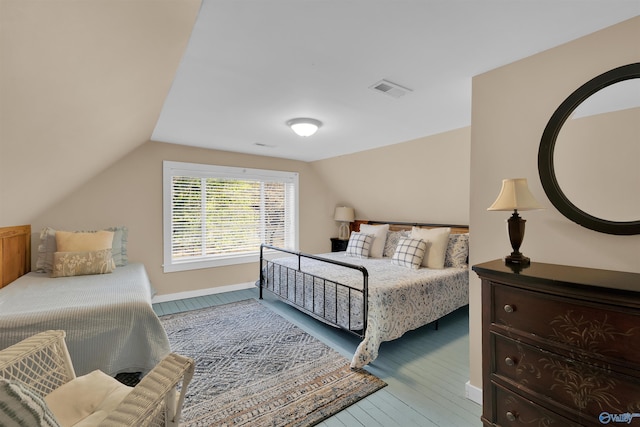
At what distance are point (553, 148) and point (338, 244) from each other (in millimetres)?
4170

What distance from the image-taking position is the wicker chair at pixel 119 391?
2.93ft

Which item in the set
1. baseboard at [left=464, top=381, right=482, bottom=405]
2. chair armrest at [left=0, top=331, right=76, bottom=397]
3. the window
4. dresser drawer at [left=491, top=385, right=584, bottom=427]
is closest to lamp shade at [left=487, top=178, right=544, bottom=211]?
dresser drawer at [left=491, top=385, right=584, bottom=427]

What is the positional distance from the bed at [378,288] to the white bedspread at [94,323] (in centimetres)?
150

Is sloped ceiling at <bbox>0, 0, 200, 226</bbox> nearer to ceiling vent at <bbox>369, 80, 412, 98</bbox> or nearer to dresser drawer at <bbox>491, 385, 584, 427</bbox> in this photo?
ceiling vent at <bbox>369, 80, 412, 98</bbox>

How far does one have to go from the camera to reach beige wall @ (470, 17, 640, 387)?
1411mm

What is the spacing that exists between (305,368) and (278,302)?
1670 millimetres

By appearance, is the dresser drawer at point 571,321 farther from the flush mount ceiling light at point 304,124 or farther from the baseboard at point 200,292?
the baseboard at point 200,292

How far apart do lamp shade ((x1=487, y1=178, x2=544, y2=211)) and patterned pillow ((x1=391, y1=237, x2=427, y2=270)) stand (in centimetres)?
191

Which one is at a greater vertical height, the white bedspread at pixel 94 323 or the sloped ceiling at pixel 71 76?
the sloped ceiling at pixel 71 76

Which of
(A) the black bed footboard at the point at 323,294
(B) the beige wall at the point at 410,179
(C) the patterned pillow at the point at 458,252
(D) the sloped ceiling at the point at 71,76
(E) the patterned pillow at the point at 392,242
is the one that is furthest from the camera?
(E) the patterned pillow at the point at 392,242

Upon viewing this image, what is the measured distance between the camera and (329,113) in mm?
2652

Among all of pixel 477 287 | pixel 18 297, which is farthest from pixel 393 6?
pixel 18 297

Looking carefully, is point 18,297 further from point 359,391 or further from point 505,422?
point 505,422

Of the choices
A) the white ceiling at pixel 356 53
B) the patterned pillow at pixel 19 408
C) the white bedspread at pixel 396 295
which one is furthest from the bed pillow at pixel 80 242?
the patterned pillow at pixel 19 408
